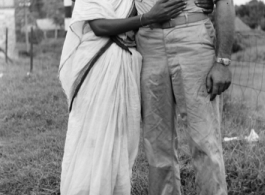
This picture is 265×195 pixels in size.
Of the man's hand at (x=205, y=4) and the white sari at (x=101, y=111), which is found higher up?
the man's hand at (x=205, y=4)

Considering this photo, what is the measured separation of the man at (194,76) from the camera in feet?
7.85

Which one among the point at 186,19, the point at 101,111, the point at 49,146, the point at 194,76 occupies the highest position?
the point at 186,19

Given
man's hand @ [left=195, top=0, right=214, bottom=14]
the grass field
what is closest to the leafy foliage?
the grass field

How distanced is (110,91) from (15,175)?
150cm

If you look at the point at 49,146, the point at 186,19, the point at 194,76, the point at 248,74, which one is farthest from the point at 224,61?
the point at 248,74

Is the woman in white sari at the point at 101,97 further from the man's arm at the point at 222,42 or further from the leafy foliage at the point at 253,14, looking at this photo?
the leafy foliage at the point at 253,14

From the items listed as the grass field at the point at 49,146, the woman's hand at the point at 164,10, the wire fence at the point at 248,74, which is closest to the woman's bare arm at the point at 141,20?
the woman's hand at the point at 164,10

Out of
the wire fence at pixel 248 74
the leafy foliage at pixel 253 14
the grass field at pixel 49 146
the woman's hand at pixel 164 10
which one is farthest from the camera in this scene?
the leafy foliage at pixel 253 14

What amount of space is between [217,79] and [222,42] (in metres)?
0.20

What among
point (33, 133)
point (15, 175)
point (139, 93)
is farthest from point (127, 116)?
point (33, 133)

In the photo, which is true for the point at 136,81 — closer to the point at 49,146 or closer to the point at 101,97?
the point at 101,97

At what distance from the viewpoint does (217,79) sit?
2359 millimetres

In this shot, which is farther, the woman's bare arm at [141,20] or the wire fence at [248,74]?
the wire fence at [248,74]

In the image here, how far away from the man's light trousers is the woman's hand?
0.09m
